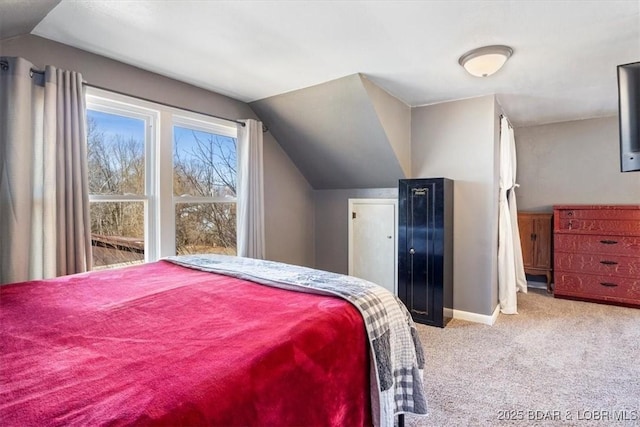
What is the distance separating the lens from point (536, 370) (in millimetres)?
2227

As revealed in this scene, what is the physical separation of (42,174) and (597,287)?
5.27m

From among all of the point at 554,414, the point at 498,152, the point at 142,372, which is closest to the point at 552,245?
the point at 498,152

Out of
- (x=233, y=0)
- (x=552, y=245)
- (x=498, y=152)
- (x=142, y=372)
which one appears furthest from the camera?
(x=552, y=245)

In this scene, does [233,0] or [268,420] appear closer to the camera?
[268,420]

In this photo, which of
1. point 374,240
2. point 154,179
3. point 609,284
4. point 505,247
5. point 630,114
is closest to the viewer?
point 630,114

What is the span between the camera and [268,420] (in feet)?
2.88

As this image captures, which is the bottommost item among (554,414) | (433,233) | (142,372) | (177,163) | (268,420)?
(554,414)

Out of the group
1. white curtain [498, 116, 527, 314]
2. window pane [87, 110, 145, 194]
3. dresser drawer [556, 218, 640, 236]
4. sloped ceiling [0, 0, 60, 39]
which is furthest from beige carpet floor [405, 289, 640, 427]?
sloped ceiling [0, 0, 60, 39]

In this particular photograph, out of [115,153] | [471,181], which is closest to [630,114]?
[471,181]

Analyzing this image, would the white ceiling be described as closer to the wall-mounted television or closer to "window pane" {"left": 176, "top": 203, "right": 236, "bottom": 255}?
the wall-mounted television

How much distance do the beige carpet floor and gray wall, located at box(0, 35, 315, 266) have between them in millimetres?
1857

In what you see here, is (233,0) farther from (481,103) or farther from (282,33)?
(481,103)

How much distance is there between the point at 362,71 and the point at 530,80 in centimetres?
146

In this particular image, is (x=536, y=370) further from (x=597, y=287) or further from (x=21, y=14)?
(x=21, y=14)
